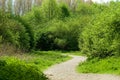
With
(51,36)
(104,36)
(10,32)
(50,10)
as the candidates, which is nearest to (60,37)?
(51,36)

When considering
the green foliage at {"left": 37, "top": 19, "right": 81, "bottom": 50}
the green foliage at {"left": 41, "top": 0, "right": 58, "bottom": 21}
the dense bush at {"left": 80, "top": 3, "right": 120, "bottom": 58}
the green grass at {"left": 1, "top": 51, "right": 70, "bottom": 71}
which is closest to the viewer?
the dense bush at {"left": 80, "top": 3, "right": 120, "bottom": 58}

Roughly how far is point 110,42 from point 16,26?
27683mm

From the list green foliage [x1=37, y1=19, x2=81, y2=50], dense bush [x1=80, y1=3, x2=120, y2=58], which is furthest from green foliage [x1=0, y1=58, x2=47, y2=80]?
green foliage [x1=37, y1=19, x2=81, y2=50]

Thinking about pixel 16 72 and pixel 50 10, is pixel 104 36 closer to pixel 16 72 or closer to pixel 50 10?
pixel 16 72

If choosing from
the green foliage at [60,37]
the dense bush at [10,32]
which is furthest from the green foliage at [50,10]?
the dense bush at [10,32]

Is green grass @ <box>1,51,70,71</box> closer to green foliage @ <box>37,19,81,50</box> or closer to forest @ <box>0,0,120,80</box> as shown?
forest @ <box>0,0,120,80</box>

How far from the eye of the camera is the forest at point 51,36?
957 inches

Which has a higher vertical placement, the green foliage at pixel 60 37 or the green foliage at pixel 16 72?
the green foliage at pixel 16 72

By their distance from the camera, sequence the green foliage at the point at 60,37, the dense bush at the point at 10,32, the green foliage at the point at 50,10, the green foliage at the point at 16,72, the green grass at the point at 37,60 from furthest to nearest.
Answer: the green foliage at the point at 50,10 → the green foliage at the point at 60,37 → the dense bush at the point at 10,32 → the green grass at the point at 37,60 → the green foliage at the point at 16,72

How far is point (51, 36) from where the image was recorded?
7381 centimetres

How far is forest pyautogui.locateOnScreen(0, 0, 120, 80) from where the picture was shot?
24305 millimetres

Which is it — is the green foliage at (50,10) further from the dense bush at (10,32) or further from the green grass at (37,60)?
the green grass at (37,60)

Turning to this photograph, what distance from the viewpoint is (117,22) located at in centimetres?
2577

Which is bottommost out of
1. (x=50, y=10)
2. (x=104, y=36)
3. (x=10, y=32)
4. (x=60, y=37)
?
(x=60, y=37)
